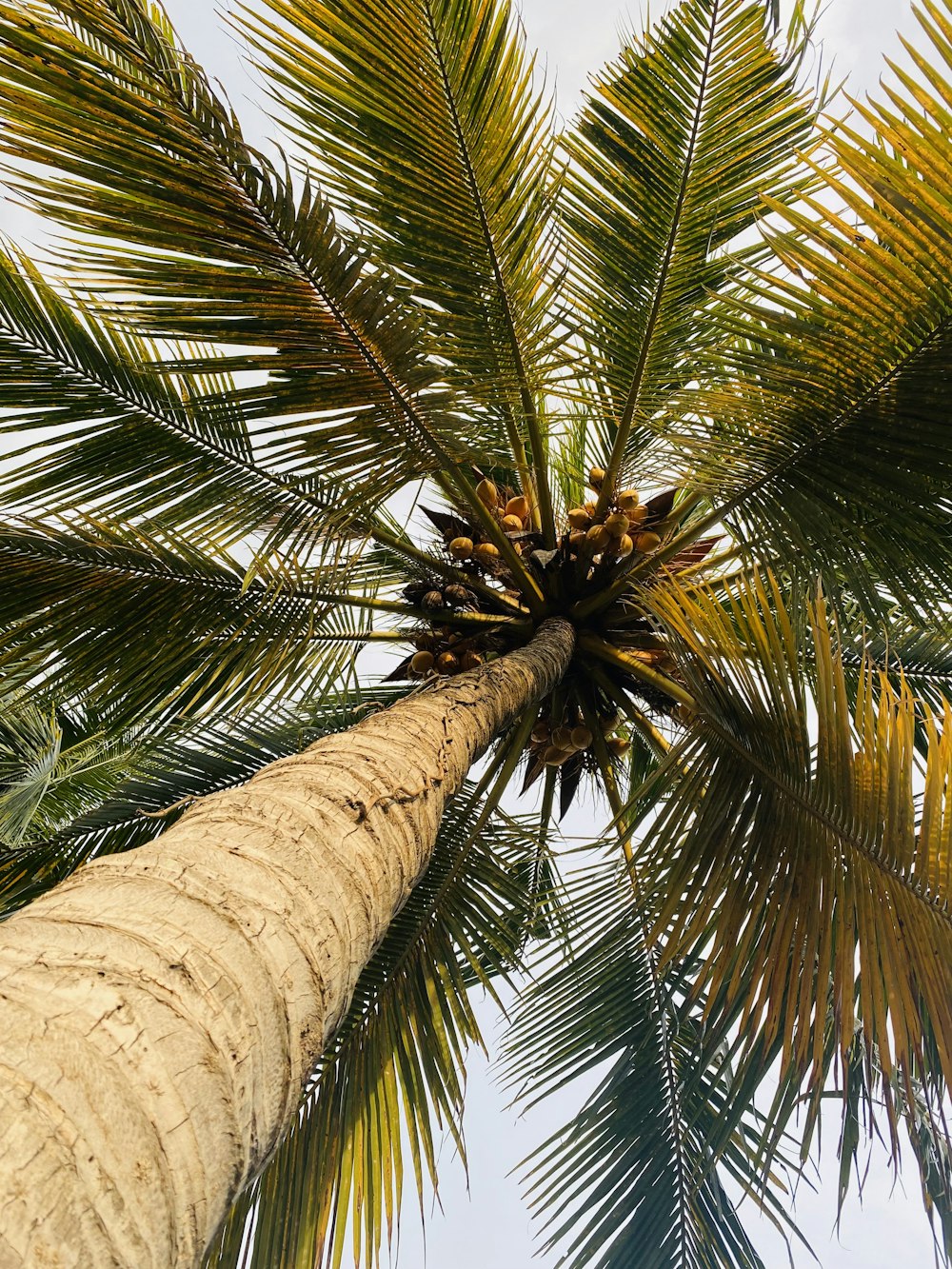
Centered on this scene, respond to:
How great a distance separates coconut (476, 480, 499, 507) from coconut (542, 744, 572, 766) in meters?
1.10

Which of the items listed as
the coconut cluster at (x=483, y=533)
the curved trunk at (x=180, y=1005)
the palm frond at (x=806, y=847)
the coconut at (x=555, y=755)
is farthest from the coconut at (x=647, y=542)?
the curved trunk at (x=180, y=1005)

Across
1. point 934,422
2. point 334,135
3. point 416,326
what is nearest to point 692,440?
point 934,422

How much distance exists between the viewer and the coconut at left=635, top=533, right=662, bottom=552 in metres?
3.77

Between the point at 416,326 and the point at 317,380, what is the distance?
345 millimetres

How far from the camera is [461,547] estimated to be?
382 centimetres

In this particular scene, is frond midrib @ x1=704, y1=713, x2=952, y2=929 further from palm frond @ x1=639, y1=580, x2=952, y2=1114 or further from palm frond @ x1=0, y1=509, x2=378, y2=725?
palm frond @ x1=0, y1=509, x2=378, y2=725

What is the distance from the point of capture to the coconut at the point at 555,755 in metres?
4.04

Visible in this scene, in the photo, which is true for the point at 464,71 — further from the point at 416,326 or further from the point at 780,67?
the point at 780,67

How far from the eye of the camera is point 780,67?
3.22m

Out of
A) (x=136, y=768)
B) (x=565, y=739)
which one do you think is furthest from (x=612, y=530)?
(x=136, y=768)

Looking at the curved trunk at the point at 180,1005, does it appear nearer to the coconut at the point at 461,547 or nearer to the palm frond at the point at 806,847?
the palm frond at the point at 806,847

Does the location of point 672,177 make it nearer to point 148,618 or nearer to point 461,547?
point 461,547

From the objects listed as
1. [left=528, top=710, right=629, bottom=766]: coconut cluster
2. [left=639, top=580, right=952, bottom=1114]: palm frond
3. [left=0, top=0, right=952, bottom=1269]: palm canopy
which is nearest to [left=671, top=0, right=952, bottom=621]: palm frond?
[left=0, top=0, right=952, bottom=1269]: palm canopy

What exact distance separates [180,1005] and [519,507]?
3101 mm
